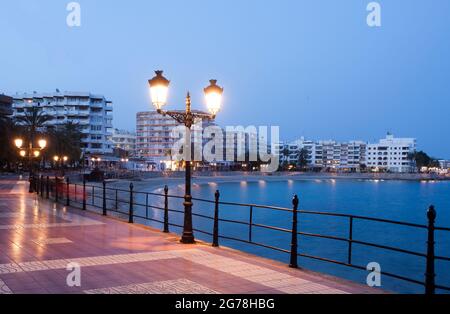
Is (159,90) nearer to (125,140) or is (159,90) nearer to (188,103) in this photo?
(188,103)

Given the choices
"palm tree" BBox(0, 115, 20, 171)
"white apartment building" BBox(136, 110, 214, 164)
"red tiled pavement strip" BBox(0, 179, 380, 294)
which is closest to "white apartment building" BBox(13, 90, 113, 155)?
"white apartment building" BBox(136, 110, 214, 164)

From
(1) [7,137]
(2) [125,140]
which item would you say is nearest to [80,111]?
(1) [7,137]

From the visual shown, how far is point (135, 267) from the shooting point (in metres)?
7.96

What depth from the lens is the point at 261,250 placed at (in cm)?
2427

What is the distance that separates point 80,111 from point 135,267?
107430mm

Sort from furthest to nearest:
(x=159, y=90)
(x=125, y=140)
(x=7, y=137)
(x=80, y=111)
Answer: (x=125, y=140), (x=80, y=111), (x=7, y=137), (x=159, y=90)

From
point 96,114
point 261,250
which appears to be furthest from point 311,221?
point 96,114

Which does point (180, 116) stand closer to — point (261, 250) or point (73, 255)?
point (73, 255)

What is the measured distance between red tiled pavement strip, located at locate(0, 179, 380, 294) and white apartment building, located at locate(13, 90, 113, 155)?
3983 inches

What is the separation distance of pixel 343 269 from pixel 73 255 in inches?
566

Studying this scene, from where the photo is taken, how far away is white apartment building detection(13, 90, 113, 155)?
360ft

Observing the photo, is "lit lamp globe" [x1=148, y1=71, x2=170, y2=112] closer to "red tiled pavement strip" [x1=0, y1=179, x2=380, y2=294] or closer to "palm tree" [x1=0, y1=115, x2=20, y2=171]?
"red tiled pavement strip" [x1=0, y1=179, x2=380, y2=294]

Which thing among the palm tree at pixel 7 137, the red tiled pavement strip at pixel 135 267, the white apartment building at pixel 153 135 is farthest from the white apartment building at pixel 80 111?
the red tiled pavement strip at pixel 135 267
